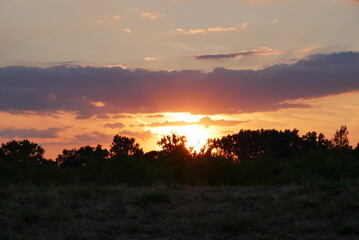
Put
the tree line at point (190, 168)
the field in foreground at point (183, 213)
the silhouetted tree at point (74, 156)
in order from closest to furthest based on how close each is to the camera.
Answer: the field in foreground at point (183, 213), the tree line at point (190, 168), the silhouetted tree at point (74, 156)

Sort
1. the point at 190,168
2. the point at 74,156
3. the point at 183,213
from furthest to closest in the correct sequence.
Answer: the point at 74,156 < the point at 190,168 < the point at 183,213

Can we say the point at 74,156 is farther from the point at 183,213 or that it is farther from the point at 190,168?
the point at 183,213

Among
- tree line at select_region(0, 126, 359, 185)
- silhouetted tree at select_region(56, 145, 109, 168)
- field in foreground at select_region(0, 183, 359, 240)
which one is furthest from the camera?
silhouetted tree at select_region(56, 145, 109, 168)

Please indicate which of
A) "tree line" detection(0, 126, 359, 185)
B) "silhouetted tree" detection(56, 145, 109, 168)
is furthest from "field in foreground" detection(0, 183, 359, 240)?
"silhouetted tree" detection(56, 145, 109, 168)

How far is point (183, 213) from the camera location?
12.5 metres

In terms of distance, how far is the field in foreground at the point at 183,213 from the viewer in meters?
10.9

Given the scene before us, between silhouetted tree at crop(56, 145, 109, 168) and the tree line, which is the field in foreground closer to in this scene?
the tree line

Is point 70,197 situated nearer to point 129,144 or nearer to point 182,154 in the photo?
point 182,154

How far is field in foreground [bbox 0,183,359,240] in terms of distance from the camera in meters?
10.9

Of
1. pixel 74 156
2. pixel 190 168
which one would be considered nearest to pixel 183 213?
pixel 190 168

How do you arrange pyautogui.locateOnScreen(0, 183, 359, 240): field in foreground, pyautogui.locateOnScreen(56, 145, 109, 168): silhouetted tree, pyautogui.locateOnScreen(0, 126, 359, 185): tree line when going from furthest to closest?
pyautogui.locateOnScreen(56, 145, 109, 168): silhouetted tree < pyautogui.locateOnScreen(0, 126, 359, 185): tree line < pyautogui.locateOnScreen(0, 183, 359, 240): field in foreground

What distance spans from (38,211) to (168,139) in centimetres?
2667

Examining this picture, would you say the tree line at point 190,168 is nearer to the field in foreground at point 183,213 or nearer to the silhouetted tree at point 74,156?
the field in foreground at point 183,213

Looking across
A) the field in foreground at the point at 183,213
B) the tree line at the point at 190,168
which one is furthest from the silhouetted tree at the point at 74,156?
the field in foreground at the point at 183,213
